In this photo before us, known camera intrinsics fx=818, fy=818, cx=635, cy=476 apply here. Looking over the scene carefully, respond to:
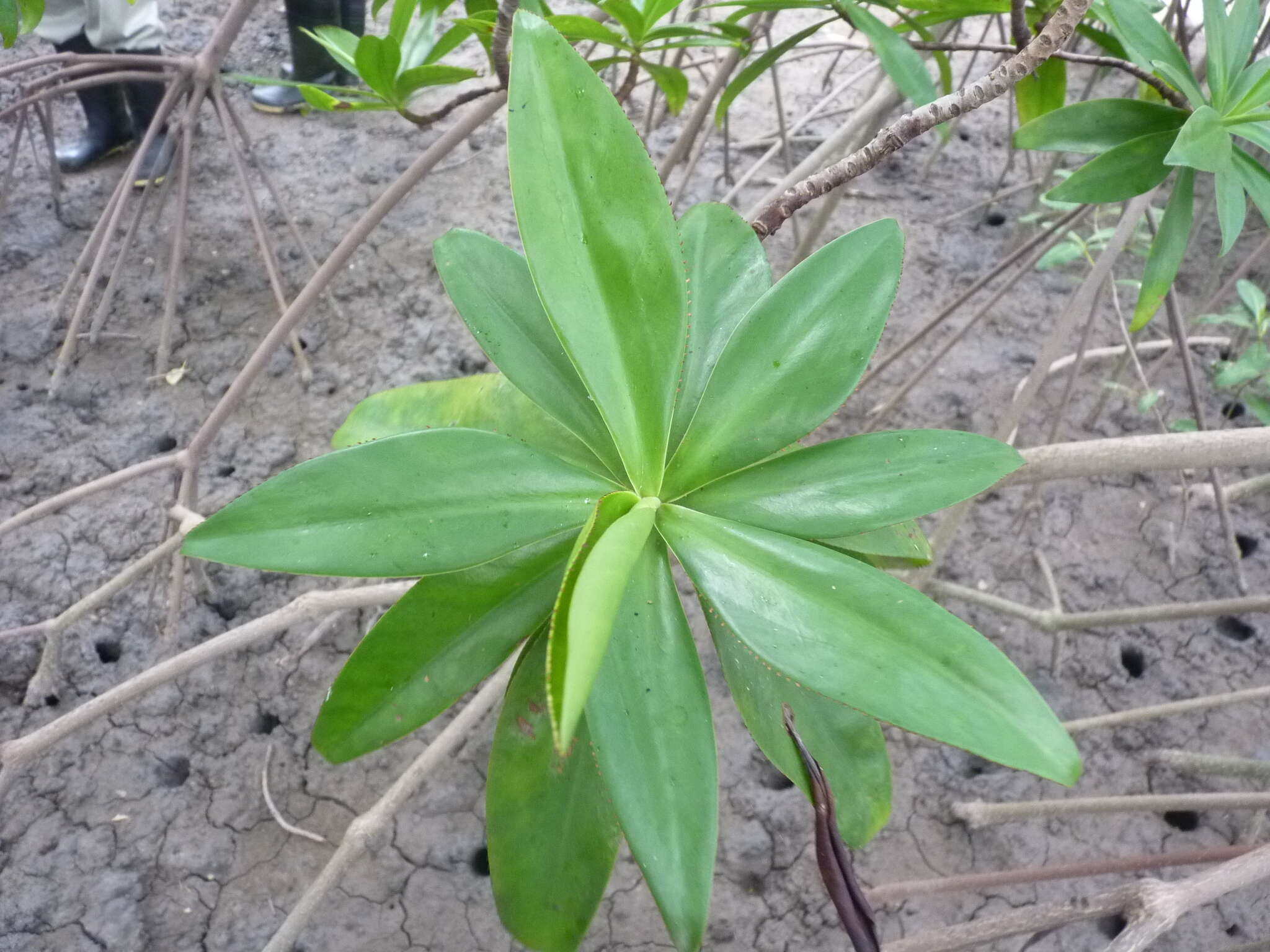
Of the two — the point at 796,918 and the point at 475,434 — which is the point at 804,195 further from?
the point at 796,918

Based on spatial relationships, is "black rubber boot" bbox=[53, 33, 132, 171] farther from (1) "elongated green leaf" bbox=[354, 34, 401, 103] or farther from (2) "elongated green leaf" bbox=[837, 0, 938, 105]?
(2) "elongated green leaf" bbox=[837, 0, 938, 105]

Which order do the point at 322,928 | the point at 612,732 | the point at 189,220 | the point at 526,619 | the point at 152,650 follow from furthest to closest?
1. the point at 189,220
2. the point at 152,650
3. the point at 322,928
4. the point at 526,619
5. the point at 612,732

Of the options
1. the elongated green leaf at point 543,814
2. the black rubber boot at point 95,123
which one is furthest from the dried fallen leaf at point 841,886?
the black rubber boot at point 95,123

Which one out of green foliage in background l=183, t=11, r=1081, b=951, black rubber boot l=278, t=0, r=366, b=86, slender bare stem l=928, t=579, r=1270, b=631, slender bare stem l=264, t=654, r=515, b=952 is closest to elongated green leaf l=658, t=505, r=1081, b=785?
green foliage in background l=183, t=11, r=1081, b=951

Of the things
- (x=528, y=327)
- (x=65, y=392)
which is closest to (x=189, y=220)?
(x=65, y=392)

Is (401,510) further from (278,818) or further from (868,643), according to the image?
(278,818)

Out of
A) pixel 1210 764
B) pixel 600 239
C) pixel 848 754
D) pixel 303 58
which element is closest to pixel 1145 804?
pixel 1210 764

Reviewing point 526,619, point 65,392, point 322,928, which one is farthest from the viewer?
point 65,392
